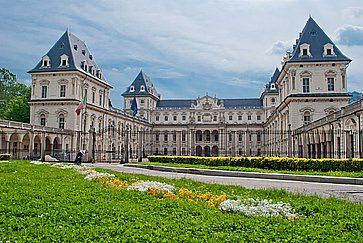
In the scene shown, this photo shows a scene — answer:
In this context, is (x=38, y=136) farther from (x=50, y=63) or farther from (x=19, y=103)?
(x=19, y=103)

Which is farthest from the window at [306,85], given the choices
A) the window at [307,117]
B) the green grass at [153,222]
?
the green grass at [153,222]

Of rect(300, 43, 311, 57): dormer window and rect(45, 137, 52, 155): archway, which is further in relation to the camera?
rect(45, 137, 52, 155): archway

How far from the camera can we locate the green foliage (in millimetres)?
62969

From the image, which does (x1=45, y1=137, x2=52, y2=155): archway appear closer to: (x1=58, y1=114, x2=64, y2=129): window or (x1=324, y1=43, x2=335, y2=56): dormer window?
(x1=58, y1=114, x2=64, y2=129): window

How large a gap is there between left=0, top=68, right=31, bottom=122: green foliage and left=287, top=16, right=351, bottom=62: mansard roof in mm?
43850

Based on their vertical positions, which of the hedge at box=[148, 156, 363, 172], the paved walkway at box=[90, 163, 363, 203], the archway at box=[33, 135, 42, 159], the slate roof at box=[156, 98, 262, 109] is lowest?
the paved walkway at box=[90, 163, 363, 203]

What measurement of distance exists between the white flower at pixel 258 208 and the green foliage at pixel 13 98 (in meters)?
61.1

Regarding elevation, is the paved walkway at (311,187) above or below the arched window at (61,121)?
below

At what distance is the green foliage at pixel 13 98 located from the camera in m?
63.0

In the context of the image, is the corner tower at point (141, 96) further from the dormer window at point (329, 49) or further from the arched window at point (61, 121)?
the dormer window at point (329, 49)

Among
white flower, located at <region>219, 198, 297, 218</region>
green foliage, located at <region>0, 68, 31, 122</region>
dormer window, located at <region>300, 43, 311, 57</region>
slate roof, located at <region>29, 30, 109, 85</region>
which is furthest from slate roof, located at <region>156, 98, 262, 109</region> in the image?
white flower, located at <region>219, 198, 297, 218</region>

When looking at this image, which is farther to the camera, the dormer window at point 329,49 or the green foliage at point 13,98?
the green foliage at point 13,98

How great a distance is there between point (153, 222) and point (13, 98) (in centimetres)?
6995

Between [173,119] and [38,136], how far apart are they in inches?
2092
